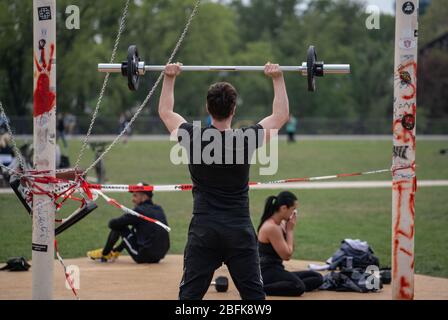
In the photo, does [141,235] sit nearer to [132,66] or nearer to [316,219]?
[132,66]

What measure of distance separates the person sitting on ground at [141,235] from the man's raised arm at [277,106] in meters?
4.95

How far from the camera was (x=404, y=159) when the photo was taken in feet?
24.5

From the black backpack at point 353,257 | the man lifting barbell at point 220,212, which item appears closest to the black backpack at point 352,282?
the black backpack at point 353,257

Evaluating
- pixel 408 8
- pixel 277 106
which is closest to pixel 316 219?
pixel 408 8

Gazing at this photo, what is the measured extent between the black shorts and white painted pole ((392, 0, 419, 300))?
2.00m

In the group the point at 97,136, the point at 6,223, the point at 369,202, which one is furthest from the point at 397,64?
the point at 97,136

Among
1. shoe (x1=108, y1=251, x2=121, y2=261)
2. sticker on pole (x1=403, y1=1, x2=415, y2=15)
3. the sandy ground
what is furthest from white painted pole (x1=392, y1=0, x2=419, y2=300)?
shoe (x1=108, y1=251, x2=121, y2=261)

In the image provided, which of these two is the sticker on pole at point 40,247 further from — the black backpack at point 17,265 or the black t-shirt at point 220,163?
the black backpack at point 17,265

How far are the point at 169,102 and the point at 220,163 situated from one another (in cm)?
72

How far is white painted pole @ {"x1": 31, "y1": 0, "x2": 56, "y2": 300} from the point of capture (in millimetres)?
6082

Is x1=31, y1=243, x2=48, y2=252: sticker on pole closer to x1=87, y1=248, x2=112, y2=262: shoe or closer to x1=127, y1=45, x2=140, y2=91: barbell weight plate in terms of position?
x1=127, y1=45, x2=140, y2=91: barbell weight plate

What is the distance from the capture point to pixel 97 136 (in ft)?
199

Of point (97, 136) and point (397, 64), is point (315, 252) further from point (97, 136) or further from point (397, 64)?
point (97, 136)

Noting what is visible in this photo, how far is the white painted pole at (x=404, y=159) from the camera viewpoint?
743 cm
